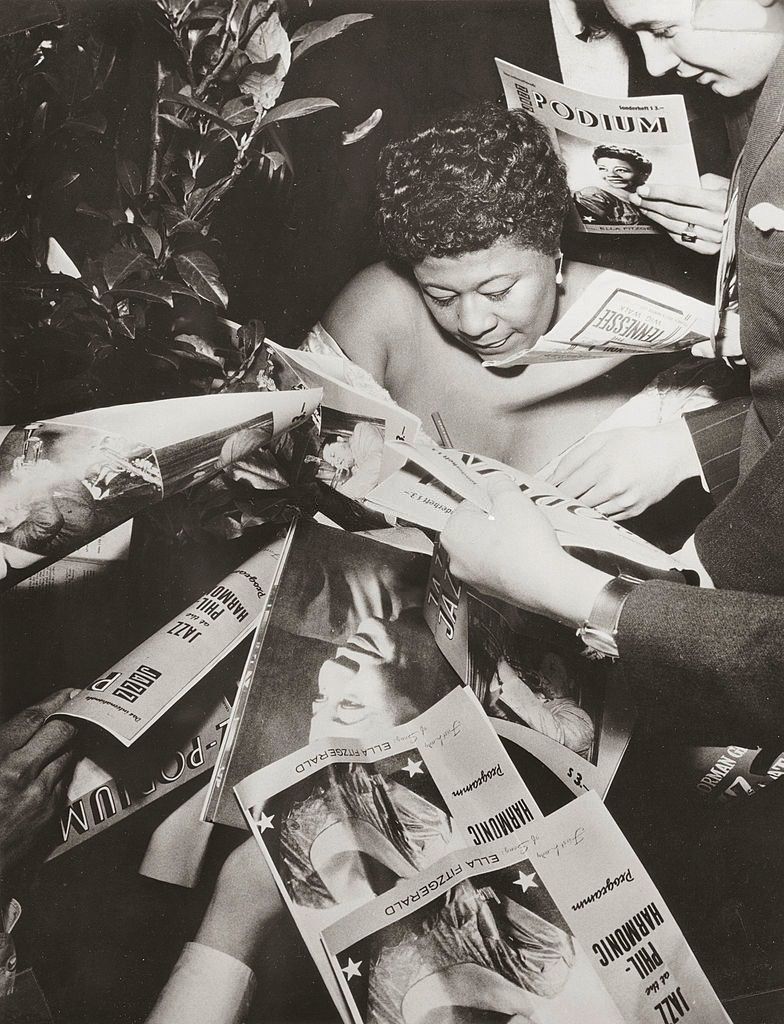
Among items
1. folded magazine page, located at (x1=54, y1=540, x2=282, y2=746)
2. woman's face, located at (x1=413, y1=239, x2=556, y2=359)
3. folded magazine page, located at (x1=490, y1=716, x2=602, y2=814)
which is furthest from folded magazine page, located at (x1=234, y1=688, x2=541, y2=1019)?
woman's face, located at (x1=413, y1=239, x2=556, y2=359)

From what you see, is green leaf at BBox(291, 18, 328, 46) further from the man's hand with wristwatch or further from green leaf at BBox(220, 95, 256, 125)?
the man's hand with wristwatch

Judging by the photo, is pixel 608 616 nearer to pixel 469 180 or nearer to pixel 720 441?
pixel 720 441

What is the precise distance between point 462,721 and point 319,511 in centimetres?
27

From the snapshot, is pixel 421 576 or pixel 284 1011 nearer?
pixel 284 1011

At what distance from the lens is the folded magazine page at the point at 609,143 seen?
88 cm

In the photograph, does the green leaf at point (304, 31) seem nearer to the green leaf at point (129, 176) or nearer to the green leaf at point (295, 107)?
the green leaf at point (295, 107)

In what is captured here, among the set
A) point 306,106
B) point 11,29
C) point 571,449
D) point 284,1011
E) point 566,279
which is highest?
point 11,29

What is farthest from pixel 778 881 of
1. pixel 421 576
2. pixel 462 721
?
pixel 421 576

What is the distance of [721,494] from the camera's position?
91 cm

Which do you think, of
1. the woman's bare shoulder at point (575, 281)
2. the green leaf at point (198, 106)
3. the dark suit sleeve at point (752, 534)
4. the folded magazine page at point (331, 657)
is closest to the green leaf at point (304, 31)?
the green leaf at point (198, 106)

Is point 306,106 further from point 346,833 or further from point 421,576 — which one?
point 346,833

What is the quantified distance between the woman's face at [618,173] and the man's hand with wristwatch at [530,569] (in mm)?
338

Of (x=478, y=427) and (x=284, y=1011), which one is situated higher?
(x=478, y=427)

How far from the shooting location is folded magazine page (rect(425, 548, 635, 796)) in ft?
2.78
